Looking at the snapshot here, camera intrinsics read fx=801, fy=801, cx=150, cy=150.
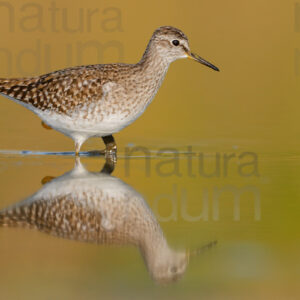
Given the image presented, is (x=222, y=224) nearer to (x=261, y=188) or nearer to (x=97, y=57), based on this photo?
(x=261, y=188)

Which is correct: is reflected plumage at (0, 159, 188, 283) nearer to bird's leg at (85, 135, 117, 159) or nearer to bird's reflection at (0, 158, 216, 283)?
bird's reflection at (0, 158, 216, 283)

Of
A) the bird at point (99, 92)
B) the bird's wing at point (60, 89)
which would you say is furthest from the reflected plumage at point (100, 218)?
the bird's wing at point (60, 89)

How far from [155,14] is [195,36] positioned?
4.55 ft

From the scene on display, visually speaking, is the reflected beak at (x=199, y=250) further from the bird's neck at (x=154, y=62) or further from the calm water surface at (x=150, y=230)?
the bird's neck at (x=154, y=62)

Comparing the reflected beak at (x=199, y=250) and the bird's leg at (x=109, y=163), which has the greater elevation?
the bird's leg at (x=109, y=163)

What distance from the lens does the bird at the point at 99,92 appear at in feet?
39.6

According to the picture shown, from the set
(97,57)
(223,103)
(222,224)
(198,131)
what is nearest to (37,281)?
(222,224)

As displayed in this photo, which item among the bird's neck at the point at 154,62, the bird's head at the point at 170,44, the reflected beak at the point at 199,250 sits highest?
the bird's head at the point at 170,44

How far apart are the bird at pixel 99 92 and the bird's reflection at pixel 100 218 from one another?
233cm

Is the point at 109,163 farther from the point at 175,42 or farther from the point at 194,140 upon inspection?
the point at 194,140

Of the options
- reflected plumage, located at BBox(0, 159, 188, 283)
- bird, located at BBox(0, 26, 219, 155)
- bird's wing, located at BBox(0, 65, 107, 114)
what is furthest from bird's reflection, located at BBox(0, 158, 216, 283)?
bird's wing, located at BBox(0, 65, 107, 114)

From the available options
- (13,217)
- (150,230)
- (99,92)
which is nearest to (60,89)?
(99,92)

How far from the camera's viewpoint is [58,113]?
40.9 ft

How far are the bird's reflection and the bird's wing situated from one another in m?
2.59
